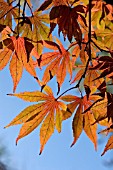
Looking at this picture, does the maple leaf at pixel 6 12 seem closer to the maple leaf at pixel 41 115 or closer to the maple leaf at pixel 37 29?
the maple leaf at pixel 37 29

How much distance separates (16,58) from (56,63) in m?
0.09

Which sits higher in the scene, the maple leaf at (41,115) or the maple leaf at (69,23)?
the maple leaf at (69,23)

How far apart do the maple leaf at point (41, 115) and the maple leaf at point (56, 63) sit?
0.10 ft

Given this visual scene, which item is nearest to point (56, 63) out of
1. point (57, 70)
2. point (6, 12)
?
point (57, 70)

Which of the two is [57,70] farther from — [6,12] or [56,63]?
[6,12]

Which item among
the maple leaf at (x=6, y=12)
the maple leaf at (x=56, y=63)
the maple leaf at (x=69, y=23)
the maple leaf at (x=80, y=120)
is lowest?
the maple leaf at (x=80, y=120)

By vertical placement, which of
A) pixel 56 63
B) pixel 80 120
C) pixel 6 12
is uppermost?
pixel 6 12

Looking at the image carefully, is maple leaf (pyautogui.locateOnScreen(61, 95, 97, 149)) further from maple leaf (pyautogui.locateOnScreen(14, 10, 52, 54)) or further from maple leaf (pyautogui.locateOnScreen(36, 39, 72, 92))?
maple leaf (pyautogui.locateOnScreen(14, 10, 52, 54))

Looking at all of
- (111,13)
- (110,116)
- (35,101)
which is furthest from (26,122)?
(111,13)

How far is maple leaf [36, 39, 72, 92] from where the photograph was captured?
58cm

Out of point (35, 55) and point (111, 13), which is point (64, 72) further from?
point (111, 13)

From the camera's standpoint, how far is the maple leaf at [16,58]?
0.54 metres

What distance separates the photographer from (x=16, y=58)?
0.56 m

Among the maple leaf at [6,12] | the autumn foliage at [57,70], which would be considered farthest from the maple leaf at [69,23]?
the maple leaf at [6,12]
